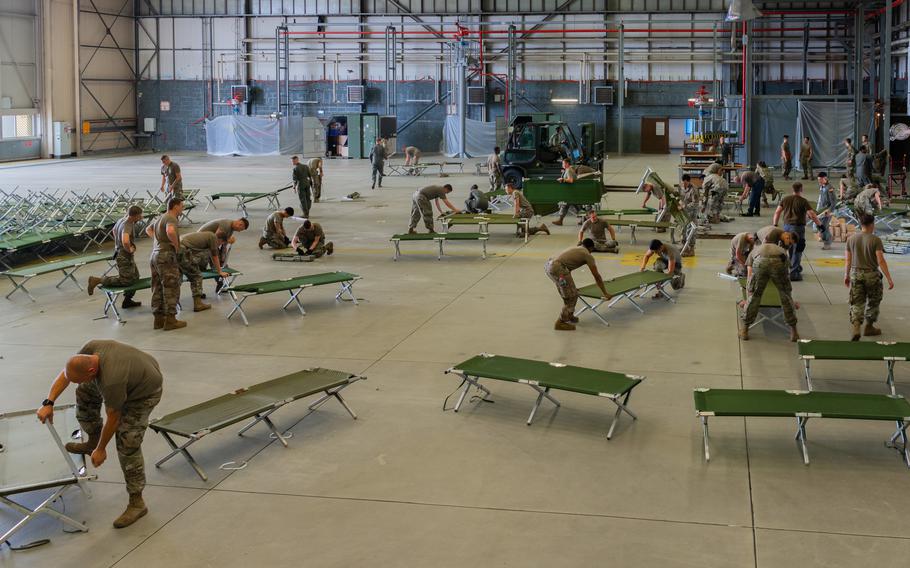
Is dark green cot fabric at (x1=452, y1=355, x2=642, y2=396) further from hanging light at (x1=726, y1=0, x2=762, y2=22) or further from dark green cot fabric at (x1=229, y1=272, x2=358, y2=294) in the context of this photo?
hanging light at (x1=726, y1=0, x2=762, y2=22)

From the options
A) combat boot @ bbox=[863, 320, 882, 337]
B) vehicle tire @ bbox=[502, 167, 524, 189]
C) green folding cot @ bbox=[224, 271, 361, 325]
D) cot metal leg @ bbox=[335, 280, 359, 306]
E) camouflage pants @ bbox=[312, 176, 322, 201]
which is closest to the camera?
combat boot @ bbox=[863, 320, 882, 337]

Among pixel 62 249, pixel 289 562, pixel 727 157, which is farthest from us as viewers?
pixel 727 157

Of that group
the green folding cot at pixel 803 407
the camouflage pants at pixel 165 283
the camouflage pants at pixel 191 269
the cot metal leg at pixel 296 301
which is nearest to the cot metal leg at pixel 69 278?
the camouflage pants at pixel 191 269

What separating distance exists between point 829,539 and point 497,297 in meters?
8.81

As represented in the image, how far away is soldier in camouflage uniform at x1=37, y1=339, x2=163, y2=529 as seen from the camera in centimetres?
711

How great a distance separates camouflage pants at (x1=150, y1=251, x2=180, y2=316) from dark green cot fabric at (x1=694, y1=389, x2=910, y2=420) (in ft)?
24.1

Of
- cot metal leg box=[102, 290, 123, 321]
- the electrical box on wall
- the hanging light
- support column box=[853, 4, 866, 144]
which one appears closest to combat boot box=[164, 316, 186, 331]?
cot metal leg box=[102, 290, 123, 321]

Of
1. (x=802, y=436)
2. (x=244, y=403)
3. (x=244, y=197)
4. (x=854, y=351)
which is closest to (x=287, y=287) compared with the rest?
(x=244, y=403)

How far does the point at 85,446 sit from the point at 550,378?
13.7 ft

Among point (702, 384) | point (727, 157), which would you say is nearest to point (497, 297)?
point (702, 384)

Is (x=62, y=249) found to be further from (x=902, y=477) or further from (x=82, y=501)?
(x=902, y=477)

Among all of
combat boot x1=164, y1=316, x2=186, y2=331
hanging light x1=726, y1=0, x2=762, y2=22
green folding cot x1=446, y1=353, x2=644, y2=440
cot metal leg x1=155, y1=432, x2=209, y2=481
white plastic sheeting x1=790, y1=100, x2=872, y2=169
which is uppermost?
hanging light x1=726, y1=0, x2=762, y2=22

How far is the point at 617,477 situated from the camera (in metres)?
8.00

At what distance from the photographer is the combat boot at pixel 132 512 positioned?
23.3 feet
